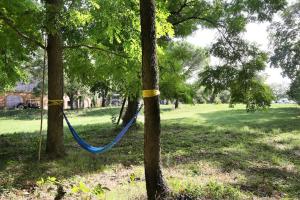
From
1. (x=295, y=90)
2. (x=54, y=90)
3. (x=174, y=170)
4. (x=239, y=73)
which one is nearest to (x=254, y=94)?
(x=239, y=73)

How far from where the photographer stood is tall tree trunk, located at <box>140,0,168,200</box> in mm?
5598

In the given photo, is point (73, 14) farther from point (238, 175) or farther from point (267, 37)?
point (267, 37)

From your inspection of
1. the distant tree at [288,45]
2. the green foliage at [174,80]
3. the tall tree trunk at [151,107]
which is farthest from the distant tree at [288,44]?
the tall tree trunk at [151,107]

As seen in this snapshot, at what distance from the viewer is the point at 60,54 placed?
34.7ft

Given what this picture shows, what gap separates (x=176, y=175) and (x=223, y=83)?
9.14 meters

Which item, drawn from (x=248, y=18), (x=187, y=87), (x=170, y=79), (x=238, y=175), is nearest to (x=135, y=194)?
(x=238, y=175)

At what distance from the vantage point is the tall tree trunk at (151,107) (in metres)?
5.60

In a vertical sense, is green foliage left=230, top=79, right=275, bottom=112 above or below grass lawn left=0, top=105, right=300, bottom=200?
above

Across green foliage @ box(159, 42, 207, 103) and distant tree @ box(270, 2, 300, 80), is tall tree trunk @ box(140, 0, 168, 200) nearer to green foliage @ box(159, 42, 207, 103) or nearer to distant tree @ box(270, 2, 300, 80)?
green foliage @ box(159, 42, 207, 103)

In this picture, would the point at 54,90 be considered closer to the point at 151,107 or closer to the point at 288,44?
the point at 151,107

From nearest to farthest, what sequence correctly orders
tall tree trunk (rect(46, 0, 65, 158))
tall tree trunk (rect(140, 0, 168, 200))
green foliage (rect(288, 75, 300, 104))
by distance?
1. tall tree trunk (rect(140, 0, 168, 200))
2. tall tree trunk (rect(46, 0, 65, 158))
3. green foliage (rect(288, 75, 300, 104))

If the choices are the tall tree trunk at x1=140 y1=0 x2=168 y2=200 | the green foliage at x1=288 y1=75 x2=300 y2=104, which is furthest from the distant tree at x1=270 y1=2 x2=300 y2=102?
the tall tree trunk at x1=140 y1=0 x2=168 y2=200

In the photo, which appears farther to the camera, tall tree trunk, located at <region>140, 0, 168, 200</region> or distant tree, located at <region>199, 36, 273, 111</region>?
distant tree, located at <region>199, 36, 273, 111</region>

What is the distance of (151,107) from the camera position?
5695 mm
